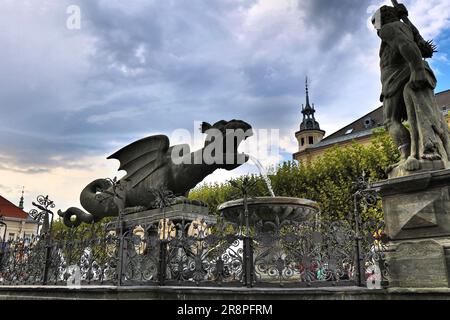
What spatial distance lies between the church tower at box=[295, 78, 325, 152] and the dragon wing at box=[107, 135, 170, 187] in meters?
54.0

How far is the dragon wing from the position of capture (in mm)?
8234

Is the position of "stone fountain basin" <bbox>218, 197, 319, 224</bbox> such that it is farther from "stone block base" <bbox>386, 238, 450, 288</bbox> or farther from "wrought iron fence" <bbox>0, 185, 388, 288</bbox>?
"stone block base" <bbox>386, 238, 450, 288</bbox>

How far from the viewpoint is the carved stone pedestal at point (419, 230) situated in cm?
432

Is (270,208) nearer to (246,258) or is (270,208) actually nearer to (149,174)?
(149,174)

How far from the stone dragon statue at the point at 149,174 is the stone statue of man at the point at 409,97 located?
3.35 meters

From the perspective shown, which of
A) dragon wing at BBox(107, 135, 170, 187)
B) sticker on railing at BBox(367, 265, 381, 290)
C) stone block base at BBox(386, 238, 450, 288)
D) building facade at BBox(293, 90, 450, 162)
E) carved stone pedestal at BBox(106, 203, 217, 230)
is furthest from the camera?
building facade at BBox(293, 90, 450, 162)

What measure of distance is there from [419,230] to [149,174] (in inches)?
214

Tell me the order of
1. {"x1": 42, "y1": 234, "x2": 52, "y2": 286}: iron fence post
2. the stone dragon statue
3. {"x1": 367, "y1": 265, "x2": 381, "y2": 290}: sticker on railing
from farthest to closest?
the stone dragon statue, {"x1": 42, "y1": 234, "x2": 52, "y2": 286}: iron fence post, {"x1": 367, "y1": 265, "x2": 381, "y2": 290}: sticker on railing

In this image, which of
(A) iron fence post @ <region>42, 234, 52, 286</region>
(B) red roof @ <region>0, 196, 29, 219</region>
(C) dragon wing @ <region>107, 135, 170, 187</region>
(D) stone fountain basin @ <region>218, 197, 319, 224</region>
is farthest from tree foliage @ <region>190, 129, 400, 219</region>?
(B) red roof @ <region>0, 196, 29, 219</region>

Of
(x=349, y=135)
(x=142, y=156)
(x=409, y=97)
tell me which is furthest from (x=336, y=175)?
(x=349, y=135)

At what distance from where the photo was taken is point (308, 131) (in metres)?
62.2

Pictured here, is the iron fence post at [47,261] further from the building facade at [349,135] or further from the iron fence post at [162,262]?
the building facade at [349,135]

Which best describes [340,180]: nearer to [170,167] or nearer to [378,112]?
[170,167]
